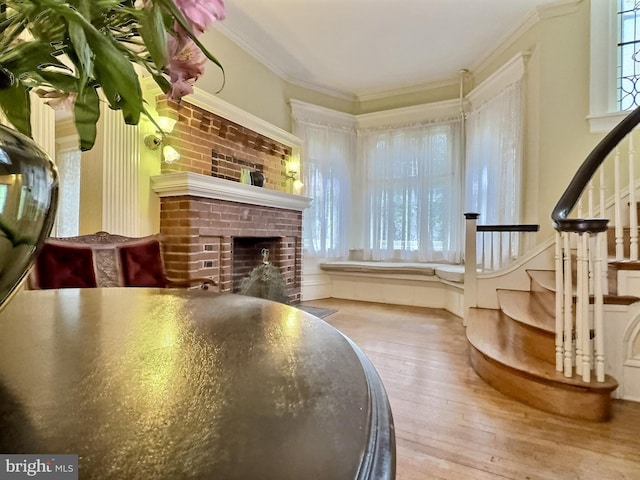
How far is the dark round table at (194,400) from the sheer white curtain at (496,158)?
11.4 feet

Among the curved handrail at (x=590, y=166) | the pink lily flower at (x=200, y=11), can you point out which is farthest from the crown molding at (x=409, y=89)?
the pink lily flower at (x=200, y=11)

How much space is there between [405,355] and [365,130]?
3535 millimetres

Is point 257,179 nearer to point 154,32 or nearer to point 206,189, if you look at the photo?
point 206,189

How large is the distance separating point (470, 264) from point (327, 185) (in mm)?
2374

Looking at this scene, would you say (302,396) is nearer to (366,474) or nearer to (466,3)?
(366,474)

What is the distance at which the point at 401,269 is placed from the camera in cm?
420

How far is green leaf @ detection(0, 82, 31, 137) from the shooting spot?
43 centimetres

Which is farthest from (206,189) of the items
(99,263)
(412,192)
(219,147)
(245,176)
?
(412,192)

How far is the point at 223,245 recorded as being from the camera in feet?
10.1

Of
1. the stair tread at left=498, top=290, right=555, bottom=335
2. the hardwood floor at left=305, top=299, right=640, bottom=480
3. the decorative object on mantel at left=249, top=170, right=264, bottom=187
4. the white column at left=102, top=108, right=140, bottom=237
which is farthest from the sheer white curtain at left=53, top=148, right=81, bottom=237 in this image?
the stair tread at left=498, top=290, right=555, bottom=335

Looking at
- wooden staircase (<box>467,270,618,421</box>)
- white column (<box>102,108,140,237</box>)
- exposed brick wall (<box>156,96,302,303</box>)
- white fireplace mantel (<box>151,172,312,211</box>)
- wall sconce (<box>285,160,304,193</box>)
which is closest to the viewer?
wooden staircase (<box>467,270,618,421</box>)

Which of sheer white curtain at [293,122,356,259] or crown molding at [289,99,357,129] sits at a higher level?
crown molding at [289,99,357,129]

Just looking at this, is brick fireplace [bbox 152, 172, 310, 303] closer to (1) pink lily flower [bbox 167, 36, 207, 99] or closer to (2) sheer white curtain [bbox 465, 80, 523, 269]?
(2) sheer white curtain [bbox 465, 80, 523, 269]

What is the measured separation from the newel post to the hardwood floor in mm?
769
